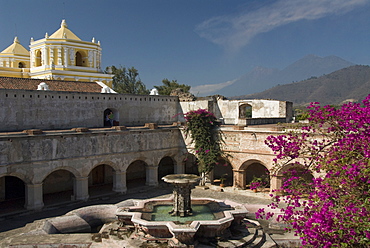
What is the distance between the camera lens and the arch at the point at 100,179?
1966 centimetres

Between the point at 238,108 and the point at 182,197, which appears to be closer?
the point at 182,197

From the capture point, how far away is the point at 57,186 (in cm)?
1902

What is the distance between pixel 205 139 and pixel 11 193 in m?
10.7

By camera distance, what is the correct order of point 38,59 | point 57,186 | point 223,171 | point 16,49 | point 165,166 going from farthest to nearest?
point 16,49
point 38,59
point 165,166
point 223,171
point 57,186

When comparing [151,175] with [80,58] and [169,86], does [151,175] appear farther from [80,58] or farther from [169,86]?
[169,86]

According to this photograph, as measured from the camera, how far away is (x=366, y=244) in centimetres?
550

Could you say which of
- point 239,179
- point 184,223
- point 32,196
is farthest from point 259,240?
point 32,196

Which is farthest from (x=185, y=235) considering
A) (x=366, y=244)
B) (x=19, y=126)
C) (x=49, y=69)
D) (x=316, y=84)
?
(x=316, y=84)

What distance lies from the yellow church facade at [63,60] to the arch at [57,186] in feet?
33.7

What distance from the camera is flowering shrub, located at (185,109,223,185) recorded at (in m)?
19.5

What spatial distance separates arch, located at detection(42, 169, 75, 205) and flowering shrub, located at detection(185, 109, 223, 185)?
7131 mm

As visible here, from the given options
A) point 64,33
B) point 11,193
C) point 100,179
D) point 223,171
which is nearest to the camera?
point 11,193

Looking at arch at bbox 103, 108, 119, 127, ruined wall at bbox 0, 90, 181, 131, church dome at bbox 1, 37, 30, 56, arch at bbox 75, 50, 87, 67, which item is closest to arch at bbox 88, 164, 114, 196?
arch at bbox 103, 108, 119, 127

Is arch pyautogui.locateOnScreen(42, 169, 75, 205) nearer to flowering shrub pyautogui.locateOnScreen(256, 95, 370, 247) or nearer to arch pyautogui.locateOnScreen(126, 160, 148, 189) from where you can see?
arch pyautogui.locateOnScreen(126, 160, 148, 189)
